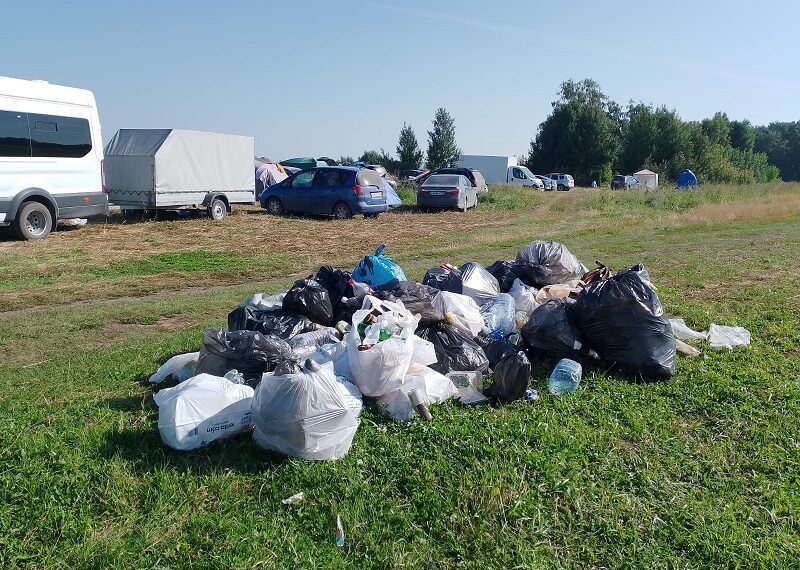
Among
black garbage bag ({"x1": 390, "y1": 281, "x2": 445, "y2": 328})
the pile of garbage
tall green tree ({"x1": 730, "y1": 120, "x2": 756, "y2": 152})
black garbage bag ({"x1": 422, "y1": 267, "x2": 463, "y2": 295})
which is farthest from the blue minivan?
tall green tree ({"x1": 730, "y1": 120, "x2": 756, "y2": 152})

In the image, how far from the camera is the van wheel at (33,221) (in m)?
12.1

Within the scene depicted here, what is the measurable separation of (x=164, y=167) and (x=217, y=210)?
203 cm

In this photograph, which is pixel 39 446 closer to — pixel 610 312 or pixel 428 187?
pixel 610 312

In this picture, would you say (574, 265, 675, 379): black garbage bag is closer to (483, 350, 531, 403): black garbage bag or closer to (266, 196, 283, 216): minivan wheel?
(483, 350, 531, 403): black garbage bag

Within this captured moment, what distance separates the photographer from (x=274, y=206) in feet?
65.3

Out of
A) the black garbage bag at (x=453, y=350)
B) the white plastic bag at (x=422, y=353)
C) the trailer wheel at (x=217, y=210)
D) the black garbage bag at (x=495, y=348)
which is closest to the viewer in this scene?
the white plastic bag at (x=422, y=353)

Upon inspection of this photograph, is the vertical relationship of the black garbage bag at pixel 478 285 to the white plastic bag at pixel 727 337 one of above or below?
above

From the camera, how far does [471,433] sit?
3.80m

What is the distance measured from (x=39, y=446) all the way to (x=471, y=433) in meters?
2.35

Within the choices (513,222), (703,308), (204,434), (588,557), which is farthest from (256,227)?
(588,557)

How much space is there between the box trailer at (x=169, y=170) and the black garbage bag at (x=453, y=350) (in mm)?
13125

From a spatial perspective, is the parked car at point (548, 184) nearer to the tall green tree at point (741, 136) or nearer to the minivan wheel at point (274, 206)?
the minivan wheel at point (274, 206)

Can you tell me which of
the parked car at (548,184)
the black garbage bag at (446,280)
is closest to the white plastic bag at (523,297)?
the black garbage bag at (446,280)

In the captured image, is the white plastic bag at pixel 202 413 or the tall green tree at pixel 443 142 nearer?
the white plastic bag at pixel 202 413
